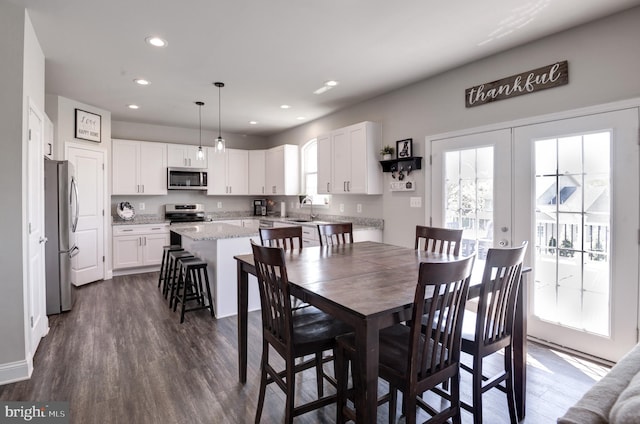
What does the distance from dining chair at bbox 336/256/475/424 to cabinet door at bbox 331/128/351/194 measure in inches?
128

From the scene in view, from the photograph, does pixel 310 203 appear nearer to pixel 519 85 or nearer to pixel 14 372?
pixel 519 85

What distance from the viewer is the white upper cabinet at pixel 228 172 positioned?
21.2ft

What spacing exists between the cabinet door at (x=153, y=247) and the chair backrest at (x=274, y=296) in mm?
4373

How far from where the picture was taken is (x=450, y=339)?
5.08 feet

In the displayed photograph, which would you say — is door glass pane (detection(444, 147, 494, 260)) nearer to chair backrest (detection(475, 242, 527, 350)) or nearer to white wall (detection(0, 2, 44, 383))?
chair backrest (detection(475, 242, 527, 350))

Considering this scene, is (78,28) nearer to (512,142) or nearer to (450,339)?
(450,339)

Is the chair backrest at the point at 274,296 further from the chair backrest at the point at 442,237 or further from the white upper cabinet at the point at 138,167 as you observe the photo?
the white upper cabinet at the point at 138,167

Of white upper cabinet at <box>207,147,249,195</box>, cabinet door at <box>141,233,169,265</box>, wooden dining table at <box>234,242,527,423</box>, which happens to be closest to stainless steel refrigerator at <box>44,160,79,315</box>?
cabinet door at <box>141,233,169,265</box>

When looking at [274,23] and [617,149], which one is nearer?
[617,149]

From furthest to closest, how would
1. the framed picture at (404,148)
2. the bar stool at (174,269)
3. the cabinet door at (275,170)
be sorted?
the cabinet door at (275,170), the framed picture at (404,148), the bar stool at (174,269)

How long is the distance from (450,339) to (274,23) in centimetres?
255

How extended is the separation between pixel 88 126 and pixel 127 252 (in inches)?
78.1

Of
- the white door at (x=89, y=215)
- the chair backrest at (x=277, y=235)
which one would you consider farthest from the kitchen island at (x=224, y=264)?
the white door at (x=89, y=215)

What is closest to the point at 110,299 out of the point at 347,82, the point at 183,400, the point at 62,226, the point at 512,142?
the point at 62,226
